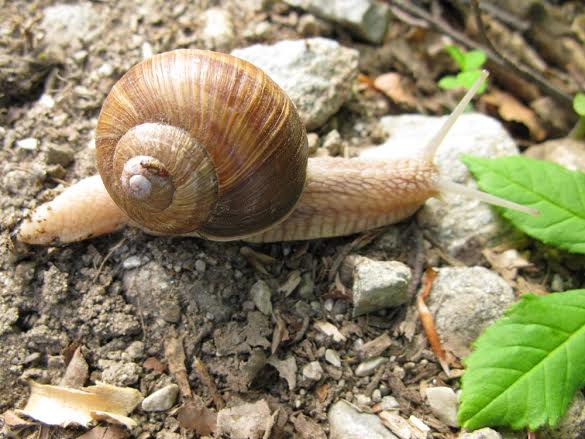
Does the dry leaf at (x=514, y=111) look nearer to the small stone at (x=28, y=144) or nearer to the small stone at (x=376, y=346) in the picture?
the small stone at (x=376, y=346)

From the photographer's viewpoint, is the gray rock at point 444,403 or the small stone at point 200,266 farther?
the small stone at point 200,266

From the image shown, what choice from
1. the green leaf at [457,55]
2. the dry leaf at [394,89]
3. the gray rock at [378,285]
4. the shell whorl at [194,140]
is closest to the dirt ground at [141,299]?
the gray rock at [378,285]

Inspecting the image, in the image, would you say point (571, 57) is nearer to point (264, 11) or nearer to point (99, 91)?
point (264, 11)

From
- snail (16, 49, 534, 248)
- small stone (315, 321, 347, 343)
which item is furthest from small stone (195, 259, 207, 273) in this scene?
small stone (315, 321, 347, 343)

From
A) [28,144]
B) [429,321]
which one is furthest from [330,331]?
[28,144]

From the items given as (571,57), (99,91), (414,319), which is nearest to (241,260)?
(414,319)

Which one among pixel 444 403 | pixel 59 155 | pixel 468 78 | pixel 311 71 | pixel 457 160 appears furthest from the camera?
pixel 468 78

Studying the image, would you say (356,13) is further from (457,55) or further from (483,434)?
(483,434)

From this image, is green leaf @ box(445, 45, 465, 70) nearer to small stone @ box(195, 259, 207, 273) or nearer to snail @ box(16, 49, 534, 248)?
snail @ box(16, 49, 534, 248)
